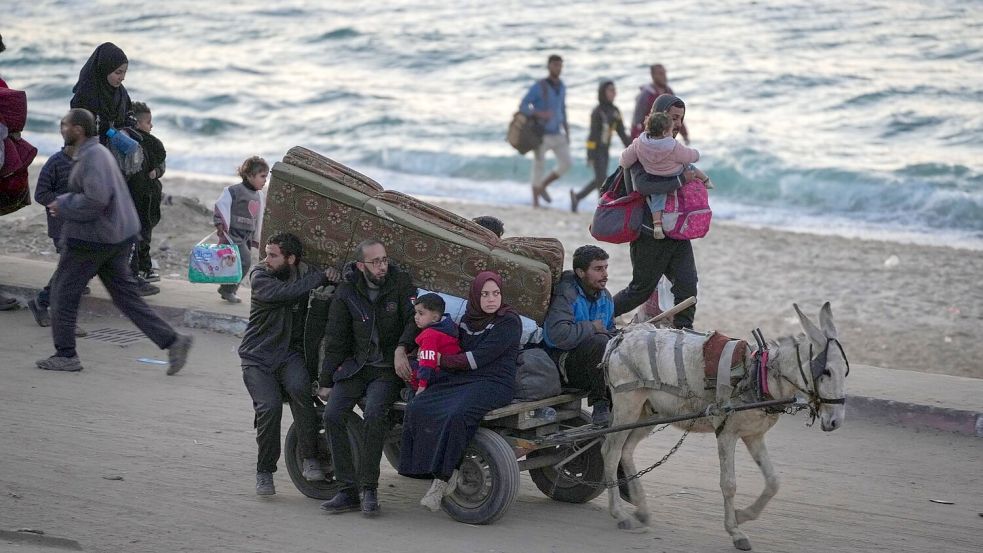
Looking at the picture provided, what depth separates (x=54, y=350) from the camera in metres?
9.94

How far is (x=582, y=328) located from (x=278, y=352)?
164 cm

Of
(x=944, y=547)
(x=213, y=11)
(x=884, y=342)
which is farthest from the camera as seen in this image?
(x=213, y=11)

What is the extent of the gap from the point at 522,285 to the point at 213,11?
43718mm

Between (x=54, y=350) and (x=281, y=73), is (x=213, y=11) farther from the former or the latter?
(x=54, y=350)

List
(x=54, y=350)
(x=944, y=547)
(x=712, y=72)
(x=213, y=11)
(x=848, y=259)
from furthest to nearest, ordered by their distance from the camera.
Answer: (x=213, y=11) < (x=712, y=72) < (x=848, y=259) < (x=54, y=350) < (x=944, y=547)

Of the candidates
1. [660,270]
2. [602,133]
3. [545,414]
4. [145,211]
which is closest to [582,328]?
[545,414]

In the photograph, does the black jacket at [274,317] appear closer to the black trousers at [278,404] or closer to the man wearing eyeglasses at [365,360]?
the black trousers at [278,404]

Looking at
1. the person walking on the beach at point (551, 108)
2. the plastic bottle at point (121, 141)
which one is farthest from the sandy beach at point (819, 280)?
the plastic bottle at point (121, 141)

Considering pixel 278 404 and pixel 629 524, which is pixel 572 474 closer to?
pixel 629 524

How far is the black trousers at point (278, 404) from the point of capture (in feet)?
23.1

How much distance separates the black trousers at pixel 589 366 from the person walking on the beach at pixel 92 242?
346 centimetres

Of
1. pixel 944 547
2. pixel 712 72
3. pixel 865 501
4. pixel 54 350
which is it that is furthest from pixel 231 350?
pixel 712 72

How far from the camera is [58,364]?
9352 mm

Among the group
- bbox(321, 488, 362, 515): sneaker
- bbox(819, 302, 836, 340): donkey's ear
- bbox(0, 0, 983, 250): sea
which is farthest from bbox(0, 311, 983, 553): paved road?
bbox(0, 0, 983, 250): sea
